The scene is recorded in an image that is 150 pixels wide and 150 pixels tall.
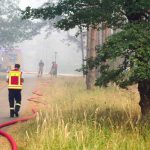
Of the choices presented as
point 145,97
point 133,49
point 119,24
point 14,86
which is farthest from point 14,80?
point 133,49

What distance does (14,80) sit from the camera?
13562 millimetres

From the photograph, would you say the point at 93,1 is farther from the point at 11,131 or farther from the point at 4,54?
the point at 4,54

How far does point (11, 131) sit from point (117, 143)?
12.0 feet

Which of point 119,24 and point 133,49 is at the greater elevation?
point 119,24

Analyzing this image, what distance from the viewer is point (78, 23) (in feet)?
32.1

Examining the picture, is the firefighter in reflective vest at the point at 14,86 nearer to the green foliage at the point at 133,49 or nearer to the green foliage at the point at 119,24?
the green foliage at the point at 119,24

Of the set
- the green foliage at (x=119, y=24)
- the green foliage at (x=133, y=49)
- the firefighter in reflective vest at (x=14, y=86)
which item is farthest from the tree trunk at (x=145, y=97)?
the firefighter in reflective vest at (x=14, y=86)

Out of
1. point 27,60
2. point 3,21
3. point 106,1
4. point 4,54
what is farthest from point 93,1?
point 27,60

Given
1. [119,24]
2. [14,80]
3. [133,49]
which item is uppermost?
[119,24]

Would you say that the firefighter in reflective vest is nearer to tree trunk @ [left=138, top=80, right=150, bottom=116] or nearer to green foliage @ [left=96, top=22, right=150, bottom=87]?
tree trunk @ [left=138, top=80, right=150, bottom=116]

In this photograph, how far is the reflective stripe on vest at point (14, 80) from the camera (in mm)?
13500

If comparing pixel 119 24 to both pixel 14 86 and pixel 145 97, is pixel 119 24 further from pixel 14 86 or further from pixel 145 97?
pixel 14 86

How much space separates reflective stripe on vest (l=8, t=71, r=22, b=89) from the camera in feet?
44.3

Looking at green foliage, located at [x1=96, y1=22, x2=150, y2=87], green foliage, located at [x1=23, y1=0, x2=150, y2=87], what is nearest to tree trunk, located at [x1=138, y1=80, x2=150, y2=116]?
green foliage, located at [x1=23, y1=0, x2=150, y2=87]
